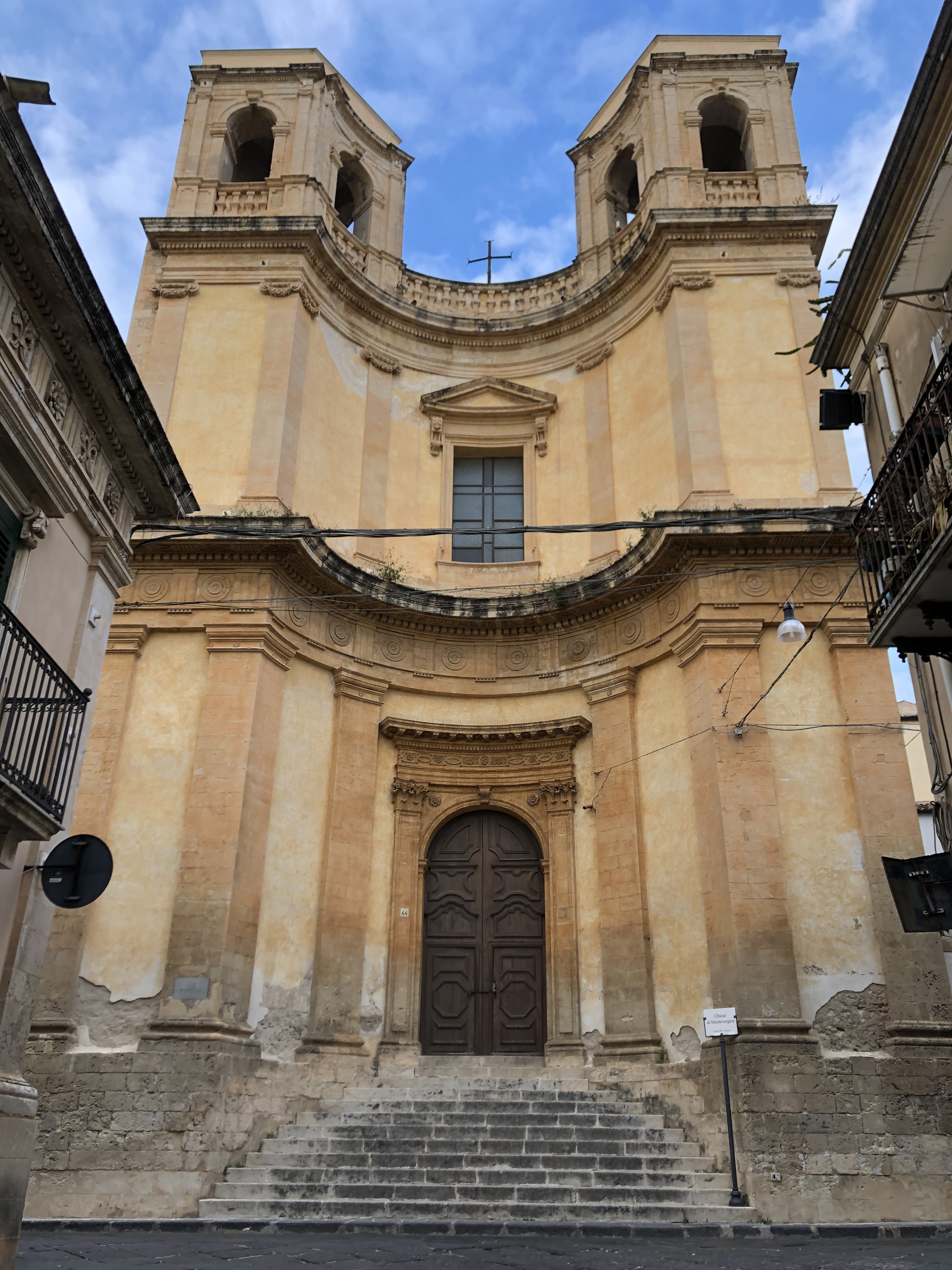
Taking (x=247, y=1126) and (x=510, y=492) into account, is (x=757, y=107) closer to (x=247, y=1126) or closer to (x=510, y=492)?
(x=510, y=492)

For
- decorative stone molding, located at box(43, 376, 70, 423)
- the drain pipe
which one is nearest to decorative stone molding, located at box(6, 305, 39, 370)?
decorative stone molding, located at box(43, 376, 70, 423)

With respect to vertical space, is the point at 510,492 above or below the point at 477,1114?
above

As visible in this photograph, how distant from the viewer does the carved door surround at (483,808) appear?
14.6 meters

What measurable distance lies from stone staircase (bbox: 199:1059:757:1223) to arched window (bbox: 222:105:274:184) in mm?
15877

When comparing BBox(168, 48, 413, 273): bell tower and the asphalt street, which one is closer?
the asphalt street

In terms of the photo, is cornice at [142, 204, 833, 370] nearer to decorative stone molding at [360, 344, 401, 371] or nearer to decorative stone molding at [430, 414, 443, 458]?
decorative stone molding at [360, 344, 401, 371]

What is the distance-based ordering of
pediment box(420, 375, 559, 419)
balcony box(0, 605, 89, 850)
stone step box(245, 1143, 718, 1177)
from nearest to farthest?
balcony box(0, 605, 89, 850) < stone step box(245, 1143, 718, 1177) < pediment box(420, 375, 559, 419)

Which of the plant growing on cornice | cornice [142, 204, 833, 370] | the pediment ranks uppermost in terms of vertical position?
cornice [142, 204, 833, 370]

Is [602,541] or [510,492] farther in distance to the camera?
[510,492]

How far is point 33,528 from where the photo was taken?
8328mm

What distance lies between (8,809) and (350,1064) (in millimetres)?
8037

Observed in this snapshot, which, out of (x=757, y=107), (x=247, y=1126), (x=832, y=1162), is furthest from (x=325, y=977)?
(x=757, y=107)

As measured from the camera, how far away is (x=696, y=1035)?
42.3 feet

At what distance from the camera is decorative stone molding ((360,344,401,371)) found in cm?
1878
